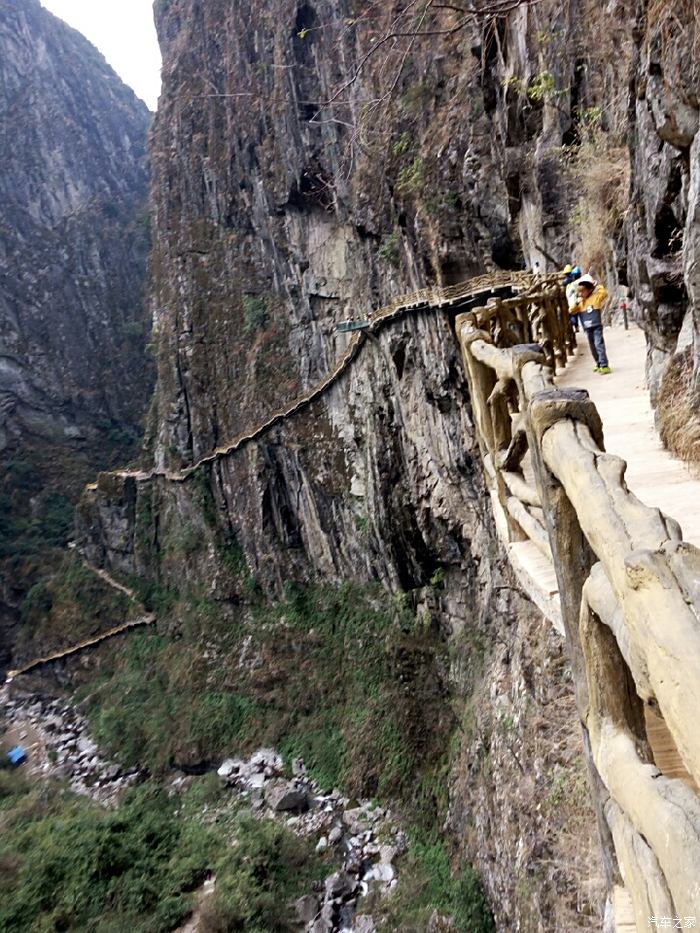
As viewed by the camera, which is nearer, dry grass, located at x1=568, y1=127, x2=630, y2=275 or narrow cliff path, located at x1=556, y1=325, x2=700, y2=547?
narrow cliff path, located at x1=556, y1=325, x2=700, y2=547

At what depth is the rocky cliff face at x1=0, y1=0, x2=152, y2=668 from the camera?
118 ft

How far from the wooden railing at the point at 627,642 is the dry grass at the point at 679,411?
1517 millimetres

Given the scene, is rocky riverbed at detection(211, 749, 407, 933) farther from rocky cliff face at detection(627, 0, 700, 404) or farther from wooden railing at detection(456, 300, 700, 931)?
wooden railing at detection(456, 300, 700, 931)

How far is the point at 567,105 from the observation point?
10.2 meters

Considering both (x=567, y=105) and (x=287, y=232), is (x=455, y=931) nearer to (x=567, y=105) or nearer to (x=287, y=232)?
(x=567, y=105)

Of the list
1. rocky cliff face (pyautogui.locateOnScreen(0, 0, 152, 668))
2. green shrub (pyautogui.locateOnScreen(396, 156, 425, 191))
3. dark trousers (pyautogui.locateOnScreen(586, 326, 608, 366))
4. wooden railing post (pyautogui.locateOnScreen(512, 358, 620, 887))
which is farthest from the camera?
rocky cliff face (pyautogui.locateOnScreen(0, 0, 152, 668))

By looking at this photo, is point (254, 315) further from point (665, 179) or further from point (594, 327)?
point (665, 179)

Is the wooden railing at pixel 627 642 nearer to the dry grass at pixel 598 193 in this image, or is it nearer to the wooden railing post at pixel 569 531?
the wooden railing post at pixel 569 531

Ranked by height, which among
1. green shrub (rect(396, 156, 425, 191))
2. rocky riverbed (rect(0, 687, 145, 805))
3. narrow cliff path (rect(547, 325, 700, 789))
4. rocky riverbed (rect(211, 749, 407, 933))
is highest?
green shrub (rect(396, 156, 425, 191))

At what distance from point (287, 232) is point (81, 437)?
22661 millimetres

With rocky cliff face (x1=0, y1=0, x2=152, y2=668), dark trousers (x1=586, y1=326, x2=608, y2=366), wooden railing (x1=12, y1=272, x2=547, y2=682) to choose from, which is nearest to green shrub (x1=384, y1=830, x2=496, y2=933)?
dark trousers (x1=586, y1=326, x2=608, y2=366)

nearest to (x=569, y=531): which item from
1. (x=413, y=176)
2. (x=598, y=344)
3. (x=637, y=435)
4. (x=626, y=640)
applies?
(x=626, y=640)

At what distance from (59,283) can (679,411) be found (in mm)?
45332

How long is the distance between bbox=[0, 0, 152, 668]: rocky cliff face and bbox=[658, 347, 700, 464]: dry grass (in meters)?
34.1
